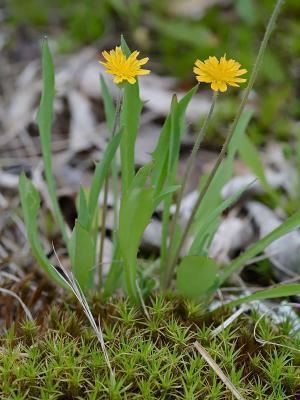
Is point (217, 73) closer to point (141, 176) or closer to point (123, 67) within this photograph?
point (123, 67)

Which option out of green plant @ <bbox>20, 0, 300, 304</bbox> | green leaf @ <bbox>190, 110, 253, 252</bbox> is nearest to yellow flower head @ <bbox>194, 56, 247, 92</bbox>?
green plant @ <bbox>20, 0, 300, 304</bbox>

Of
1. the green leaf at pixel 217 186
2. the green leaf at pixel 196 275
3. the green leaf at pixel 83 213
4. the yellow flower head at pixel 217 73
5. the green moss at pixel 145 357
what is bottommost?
the green moss at pixel 145 357

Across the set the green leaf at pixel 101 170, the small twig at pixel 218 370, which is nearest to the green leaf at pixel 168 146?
the green leaf at pixel 101 170

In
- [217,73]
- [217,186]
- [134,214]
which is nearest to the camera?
[217,73]

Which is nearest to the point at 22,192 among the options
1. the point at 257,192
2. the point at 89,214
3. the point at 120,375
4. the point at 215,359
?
the point at 89,214

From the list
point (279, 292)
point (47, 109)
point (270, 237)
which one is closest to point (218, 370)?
point (279, 292)

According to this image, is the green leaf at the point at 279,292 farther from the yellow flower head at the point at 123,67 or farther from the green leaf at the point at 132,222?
the yellow flower head at the point at 123,67
